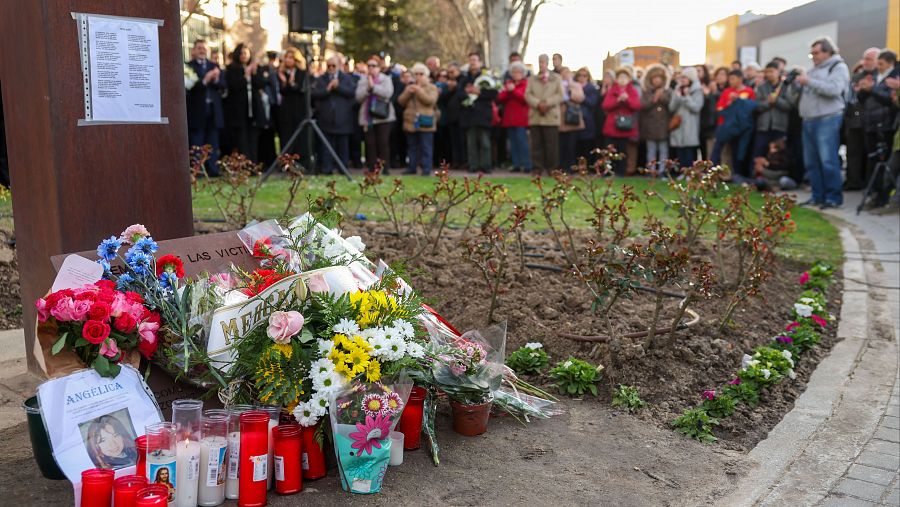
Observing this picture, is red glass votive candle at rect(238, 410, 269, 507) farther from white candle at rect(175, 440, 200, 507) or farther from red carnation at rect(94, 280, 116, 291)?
red carnation at rect(94, 280, 116, 291)

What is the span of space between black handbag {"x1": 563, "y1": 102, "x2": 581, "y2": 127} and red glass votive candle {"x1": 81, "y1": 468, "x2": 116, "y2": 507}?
14795 millimetres

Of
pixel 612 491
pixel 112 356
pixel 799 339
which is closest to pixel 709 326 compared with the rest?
pixel 799 339

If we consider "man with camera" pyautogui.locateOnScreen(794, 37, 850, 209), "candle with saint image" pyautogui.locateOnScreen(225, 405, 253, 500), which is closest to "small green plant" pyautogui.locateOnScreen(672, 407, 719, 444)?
"candle with saint image" pyautogui.locateOnScreen(225, 405, 253, 500)

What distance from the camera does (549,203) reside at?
6605 mm

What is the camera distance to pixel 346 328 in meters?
3.66

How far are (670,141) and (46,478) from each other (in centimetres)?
1455

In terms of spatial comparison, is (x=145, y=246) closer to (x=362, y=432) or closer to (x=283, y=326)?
(x=283, y=326)

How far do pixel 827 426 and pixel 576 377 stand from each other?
50.3 inches

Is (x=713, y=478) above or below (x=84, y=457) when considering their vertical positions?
below

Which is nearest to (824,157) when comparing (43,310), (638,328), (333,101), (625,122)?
(625,122)

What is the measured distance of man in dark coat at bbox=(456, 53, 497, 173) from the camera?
17250mm

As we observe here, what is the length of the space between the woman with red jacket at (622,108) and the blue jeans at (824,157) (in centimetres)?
409

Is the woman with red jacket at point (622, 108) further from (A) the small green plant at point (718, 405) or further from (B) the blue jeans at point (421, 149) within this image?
(A) the small green plant at point (718, 405)

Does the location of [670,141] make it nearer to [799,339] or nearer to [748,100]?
[748,100]
